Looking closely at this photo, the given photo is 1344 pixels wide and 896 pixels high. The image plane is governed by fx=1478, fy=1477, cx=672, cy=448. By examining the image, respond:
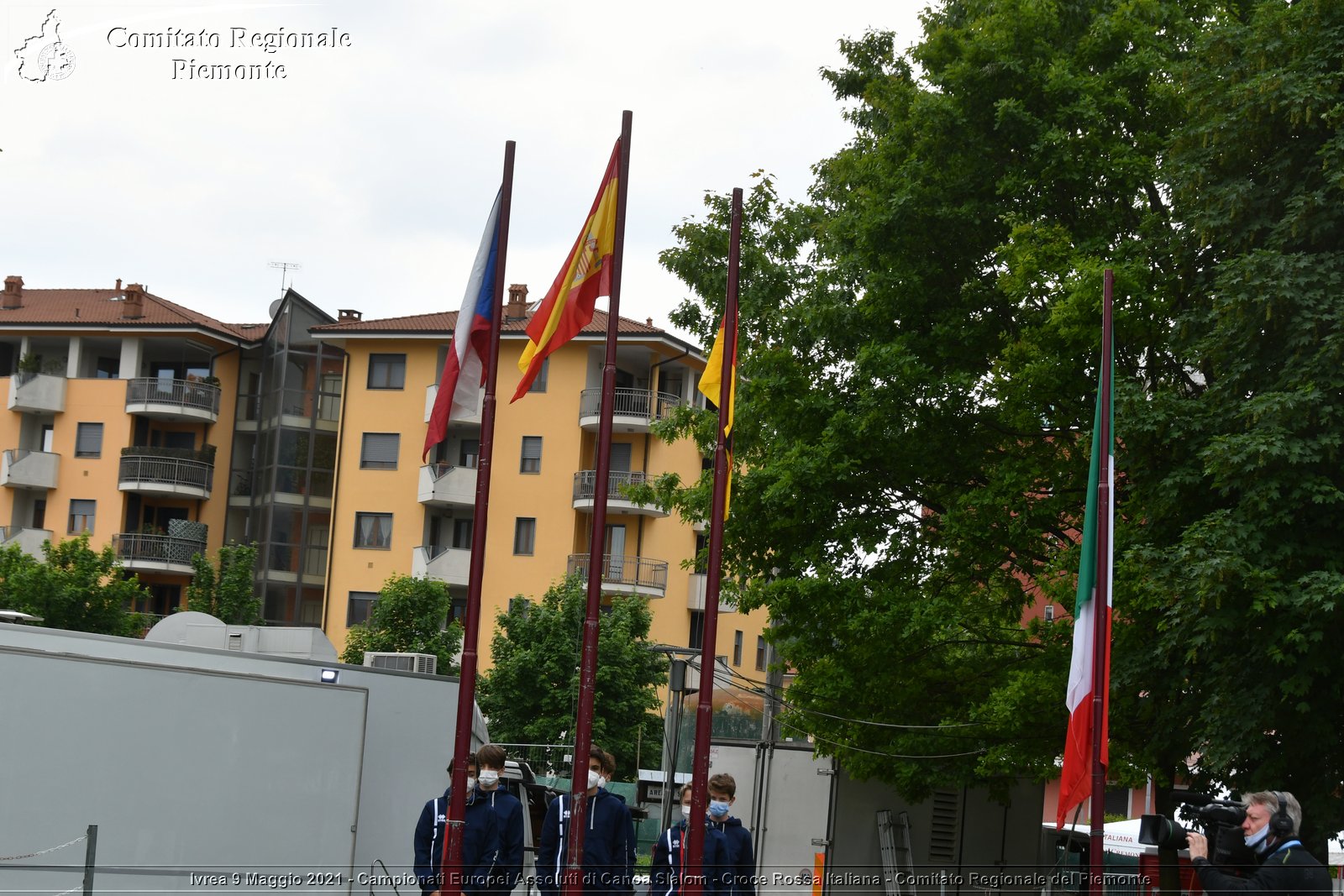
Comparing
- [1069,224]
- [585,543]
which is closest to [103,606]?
[585,543]

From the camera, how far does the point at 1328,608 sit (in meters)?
14.1

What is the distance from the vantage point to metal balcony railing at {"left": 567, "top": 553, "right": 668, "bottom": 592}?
159 feet

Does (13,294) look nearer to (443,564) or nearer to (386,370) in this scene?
(386,370)

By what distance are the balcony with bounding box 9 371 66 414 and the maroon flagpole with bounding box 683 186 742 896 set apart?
1742 inches

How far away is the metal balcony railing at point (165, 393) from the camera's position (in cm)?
5234

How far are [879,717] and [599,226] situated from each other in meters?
10.2

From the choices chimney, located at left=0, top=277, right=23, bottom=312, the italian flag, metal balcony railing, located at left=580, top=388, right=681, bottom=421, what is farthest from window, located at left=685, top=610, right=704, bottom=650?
the italian flag

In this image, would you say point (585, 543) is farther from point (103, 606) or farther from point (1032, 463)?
point (1032, 463)

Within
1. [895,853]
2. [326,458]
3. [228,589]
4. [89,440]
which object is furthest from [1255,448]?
[89,440]

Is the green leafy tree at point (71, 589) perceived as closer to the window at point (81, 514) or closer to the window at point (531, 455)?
the window at point (81, 514)

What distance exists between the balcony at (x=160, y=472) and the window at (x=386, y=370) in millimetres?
6956

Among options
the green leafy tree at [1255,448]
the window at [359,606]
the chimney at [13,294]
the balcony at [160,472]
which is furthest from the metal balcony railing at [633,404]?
the green leafy tree at [1255,448]

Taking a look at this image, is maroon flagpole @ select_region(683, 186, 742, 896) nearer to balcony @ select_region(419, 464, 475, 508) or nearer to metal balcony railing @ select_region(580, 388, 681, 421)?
metal balcony railing @ select_region(580, 388, 681, 421)

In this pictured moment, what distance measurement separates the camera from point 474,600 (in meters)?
11.3
